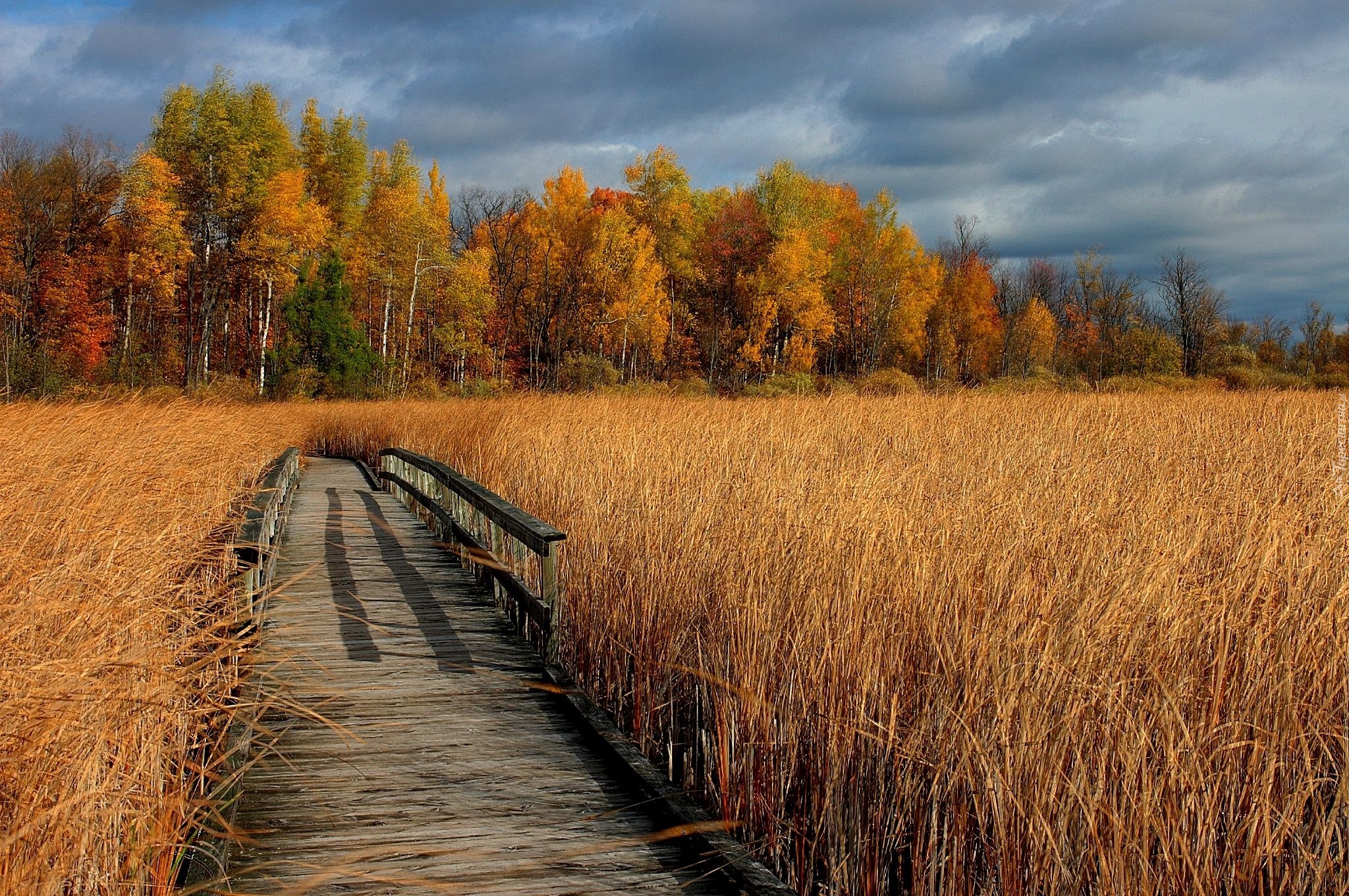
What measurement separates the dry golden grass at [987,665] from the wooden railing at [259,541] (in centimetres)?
172

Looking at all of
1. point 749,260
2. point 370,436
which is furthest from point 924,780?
point 749,260

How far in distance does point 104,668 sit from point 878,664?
2.56 m

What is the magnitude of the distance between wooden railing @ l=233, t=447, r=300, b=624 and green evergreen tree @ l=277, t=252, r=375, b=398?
69.9ft

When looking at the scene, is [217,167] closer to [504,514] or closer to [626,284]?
[626,284]

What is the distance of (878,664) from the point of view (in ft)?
11.0

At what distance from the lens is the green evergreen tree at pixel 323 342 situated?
103 feet

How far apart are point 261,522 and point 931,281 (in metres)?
49.6

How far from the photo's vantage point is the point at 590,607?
5398 millimetres

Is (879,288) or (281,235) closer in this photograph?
(281,235)

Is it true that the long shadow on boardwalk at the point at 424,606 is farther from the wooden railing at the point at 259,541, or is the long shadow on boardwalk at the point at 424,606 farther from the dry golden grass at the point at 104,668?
the dry golden grass at the point at 104,668

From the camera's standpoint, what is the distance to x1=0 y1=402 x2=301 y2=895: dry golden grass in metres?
2.51

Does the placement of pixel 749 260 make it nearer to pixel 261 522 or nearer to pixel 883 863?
pixel 261 522

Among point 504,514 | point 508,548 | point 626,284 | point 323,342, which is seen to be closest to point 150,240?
point 323,342

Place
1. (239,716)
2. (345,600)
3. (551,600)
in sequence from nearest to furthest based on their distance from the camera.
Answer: (239,716)
(551,600)
(345,600)
